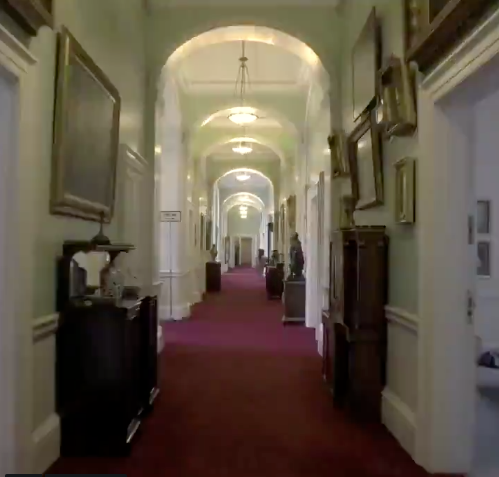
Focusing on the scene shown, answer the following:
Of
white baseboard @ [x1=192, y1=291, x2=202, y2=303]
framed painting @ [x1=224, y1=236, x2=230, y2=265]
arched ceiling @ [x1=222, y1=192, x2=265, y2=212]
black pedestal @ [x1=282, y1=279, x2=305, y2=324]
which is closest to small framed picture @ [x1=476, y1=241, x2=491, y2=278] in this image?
black pedestal @ [x1=282, y1=279, x2=305, y2=324]

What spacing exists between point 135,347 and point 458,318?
235cm

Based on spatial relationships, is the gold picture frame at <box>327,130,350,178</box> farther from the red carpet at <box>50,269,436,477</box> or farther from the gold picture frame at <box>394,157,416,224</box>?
the red carpet at <box>50,269,436,477</box>

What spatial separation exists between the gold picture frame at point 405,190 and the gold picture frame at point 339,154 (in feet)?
6.48

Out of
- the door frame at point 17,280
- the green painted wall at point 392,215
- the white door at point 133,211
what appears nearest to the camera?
the door frame at point 17,280

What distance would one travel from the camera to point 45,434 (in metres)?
3.89

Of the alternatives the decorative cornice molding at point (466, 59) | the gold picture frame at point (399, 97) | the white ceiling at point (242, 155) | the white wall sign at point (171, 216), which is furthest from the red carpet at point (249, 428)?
the white ceiling at point (242, 155)

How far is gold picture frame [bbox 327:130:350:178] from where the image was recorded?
6.67 metres

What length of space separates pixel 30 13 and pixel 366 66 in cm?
324

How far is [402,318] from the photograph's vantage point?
4602 millimetres

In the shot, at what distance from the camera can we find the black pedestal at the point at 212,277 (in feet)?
65.8

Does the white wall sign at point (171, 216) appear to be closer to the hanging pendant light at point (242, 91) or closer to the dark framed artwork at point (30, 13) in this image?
the hanging pendant light at point (242, 91)

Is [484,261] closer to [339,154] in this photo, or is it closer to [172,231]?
[339,154]

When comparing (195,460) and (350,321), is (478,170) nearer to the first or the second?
(350,321)

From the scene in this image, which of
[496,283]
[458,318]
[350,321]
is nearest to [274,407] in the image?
[350,321]
